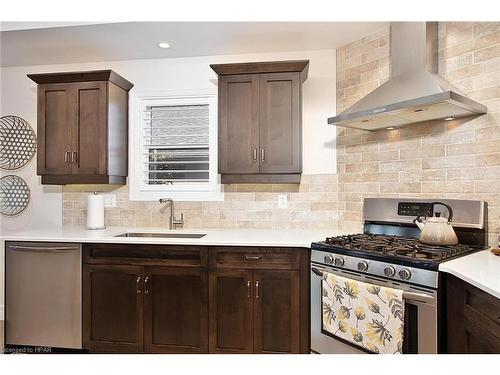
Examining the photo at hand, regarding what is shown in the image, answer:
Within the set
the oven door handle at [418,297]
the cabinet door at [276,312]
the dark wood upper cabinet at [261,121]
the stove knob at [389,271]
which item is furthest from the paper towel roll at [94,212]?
the oven door handle at [418,297]

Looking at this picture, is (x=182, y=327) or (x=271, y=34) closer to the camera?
(x=182, y=327)

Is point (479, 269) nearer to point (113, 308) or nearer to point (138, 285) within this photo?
point (138, 285)

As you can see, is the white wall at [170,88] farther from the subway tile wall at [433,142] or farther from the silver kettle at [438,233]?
the silver kettle at [438,233]

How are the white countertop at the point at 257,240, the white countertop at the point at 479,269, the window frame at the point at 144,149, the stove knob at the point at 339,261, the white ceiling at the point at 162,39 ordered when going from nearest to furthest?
1. the white countertop at the point at 479,269
2. the white countertop at the point at 257,240
3. the stove knob at the point at 339,261
4. the white ceiling at the point at 162,39
5. the window frame at the point at 144,149

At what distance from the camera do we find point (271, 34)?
8.55ft

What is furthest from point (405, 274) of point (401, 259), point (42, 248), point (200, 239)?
point (42, 248)

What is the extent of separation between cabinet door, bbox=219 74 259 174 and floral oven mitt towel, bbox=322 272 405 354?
3.76 ft

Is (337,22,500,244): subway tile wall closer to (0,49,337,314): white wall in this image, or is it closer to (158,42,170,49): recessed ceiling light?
(0,49,337,314): white wall

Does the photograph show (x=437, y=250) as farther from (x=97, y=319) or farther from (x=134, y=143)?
(x=134, y=143)

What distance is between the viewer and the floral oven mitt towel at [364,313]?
1.68 metres

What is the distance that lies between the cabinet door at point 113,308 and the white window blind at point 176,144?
103cm

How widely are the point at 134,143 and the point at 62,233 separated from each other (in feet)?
3.35

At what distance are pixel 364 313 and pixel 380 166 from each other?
4.07 ft
